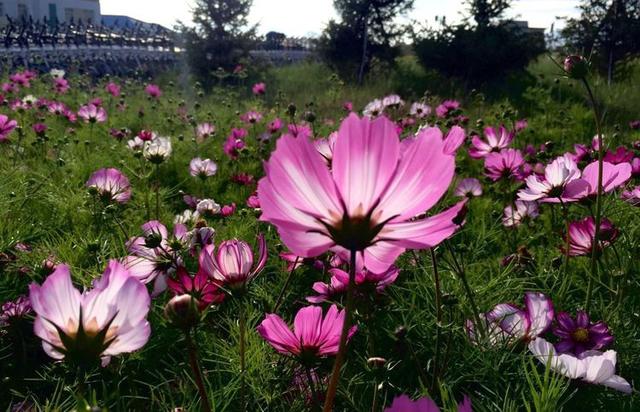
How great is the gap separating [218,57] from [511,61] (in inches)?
276

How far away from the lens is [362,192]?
1.75 ft

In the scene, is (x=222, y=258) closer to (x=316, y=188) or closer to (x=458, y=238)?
(x=316, y=188)

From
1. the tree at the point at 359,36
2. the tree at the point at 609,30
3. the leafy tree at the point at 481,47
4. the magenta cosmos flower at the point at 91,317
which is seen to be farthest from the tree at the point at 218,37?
the magenta cosmos flower at the point at 91,317

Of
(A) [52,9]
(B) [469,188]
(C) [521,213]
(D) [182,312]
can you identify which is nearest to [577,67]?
(D) [182,312]

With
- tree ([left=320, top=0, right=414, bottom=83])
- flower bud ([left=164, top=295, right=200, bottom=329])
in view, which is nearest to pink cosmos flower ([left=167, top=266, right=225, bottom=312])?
flower bud ([left=164, top=295, right=200, bottom=329])

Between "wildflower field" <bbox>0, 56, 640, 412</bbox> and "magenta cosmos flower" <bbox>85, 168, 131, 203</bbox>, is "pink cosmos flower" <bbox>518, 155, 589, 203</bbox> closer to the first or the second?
"wildflower field" <bbox>0, 56, 640, 412</bbox>

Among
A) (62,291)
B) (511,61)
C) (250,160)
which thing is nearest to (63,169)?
(250,160)

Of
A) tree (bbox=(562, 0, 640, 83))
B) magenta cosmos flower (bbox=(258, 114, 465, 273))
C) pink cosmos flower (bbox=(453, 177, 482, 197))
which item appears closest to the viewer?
magenta cosmos flower (bbox=(258, 114, 465, 273))

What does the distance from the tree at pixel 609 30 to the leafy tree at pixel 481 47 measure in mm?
648

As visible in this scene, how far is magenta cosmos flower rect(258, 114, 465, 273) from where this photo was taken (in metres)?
0.50

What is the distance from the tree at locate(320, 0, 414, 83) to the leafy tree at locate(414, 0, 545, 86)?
2.09 meters

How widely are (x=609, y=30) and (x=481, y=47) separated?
204 centimetres

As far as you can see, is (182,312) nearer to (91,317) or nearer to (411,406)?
(91,317)

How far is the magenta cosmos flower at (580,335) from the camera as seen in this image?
0.95 meters
